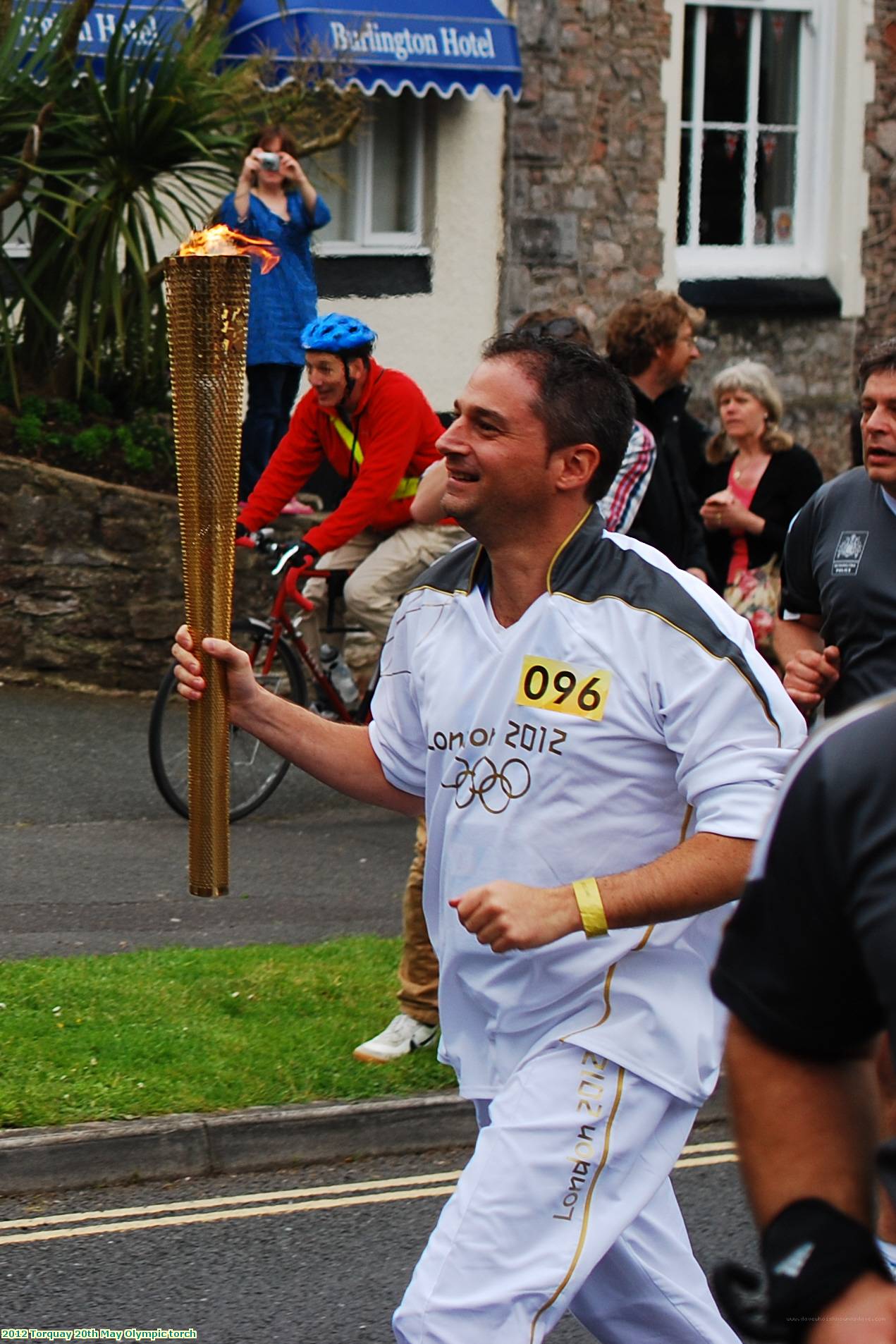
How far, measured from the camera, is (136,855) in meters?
8.78

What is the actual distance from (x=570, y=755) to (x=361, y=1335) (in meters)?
1.85

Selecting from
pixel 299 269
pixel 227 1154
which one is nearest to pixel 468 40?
pixel 299 269

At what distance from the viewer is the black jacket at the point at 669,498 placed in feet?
26.2

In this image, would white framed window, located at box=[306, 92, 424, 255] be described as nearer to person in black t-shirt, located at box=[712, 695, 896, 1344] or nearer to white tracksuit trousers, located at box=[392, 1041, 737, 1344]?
white tracksuit trousers, located at box=[392, 1041, 737, 1344]

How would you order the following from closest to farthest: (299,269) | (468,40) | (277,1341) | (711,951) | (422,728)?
(711,951) → (422,728) → (277,1341) → (299,269) → (468,40)

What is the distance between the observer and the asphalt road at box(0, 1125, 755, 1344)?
15.2ft

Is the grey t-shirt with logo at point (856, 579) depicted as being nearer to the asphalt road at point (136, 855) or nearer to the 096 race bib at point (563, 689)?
the 096 race bib at point (563, 689)

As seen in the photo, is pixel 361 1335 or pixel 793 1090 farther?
pixel 361 1335

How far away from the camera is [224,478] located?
12.3 ft

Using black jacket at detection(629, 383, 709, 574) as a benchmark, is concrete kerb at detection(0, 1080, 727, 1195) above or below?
below

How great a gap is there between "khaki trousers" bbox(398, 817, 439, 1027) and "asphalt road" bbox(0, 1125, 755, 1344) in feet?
2.03

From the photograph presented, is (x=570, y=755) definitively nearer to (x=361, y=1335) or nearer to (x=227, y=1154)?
(x=361, y=1335)

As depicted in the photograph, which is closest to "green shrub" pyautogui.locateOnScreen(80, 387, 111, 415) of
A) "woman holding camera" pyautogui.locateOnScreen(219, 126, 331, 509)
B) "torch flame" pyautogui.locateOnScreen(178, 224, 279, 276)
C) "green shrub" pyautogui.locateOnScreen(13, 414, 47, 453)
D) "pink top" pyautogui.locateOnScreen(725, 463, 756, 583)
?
"green shrub" pyautogui.locateOnScreen(13, 414, 47, 453)

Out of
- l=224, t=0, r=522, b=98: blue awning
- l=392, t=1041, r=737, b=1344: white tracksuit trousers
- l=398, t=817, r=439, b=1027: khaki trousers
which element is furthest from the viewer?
l=224, t=0, r=522, b=98: blue awning
